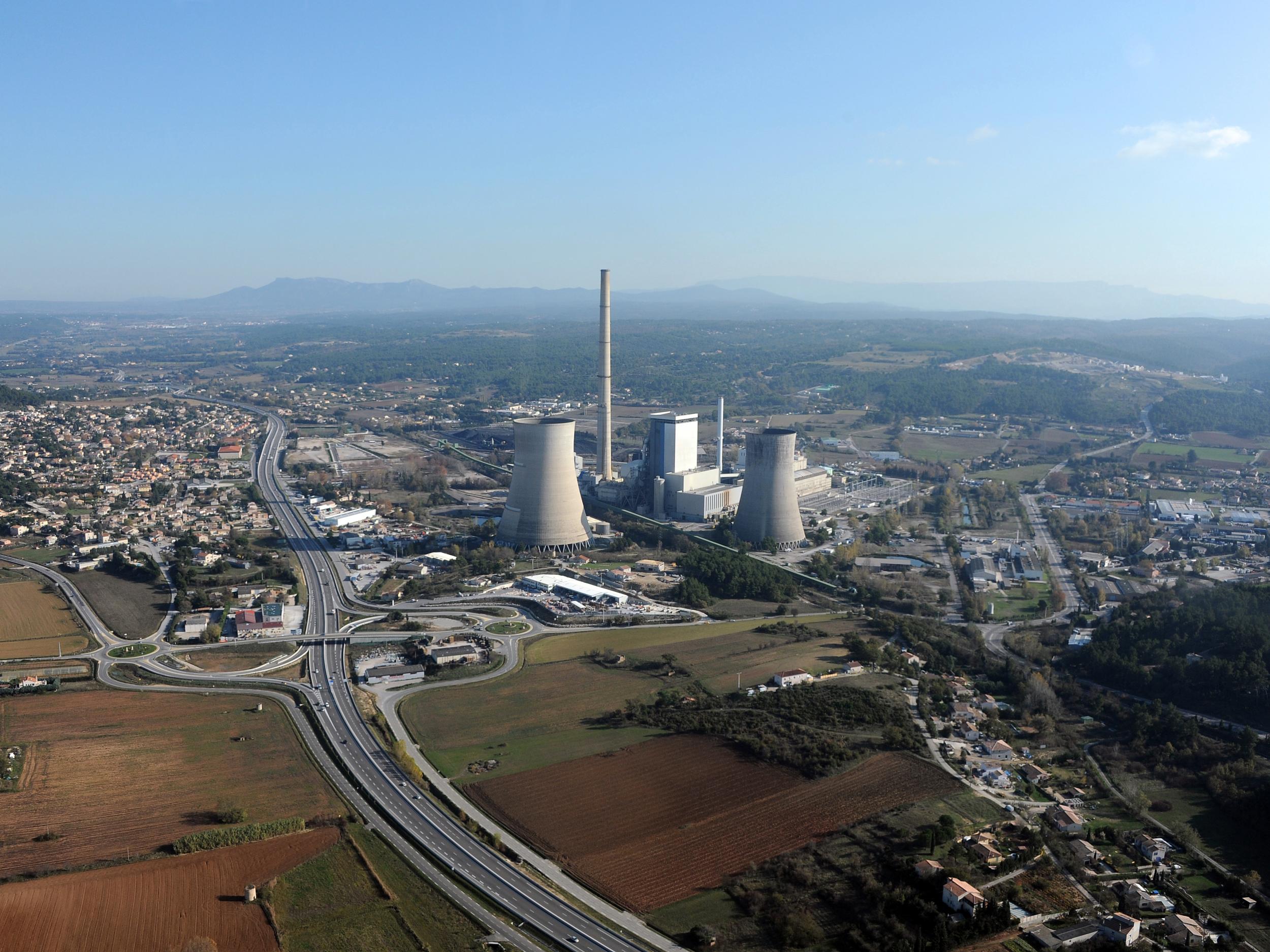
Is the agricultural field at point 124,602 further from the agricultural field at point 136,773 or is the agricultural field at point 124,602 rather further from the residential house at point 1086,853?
the residential house at point 1086,853

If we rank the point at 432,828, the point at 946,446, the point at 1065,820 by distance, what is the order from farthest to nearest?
the point at 946,446, the point at 1065,820, the point at 432,828

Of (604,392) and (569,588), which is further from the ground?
(604,392)

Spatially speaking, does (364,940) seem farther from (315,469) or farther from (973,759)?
(315,469)

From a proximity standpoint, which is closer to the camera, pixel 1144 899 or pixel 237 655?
pixel 1144 899

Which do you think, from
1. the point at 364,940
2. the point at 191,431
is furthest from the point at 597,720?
the point at 191,431

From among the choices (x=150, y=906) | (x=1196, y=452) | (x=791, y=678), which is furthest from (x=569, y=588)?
(x=1196, y=452)

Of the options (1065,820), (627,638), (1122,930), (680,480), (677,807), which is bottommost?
(627,638)

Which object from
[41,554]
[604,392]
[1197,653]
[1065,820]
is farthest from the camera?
[604,392]

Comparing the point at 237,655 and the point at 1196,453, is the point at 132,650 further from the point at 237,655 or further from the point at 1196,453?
the point at 1196,453
